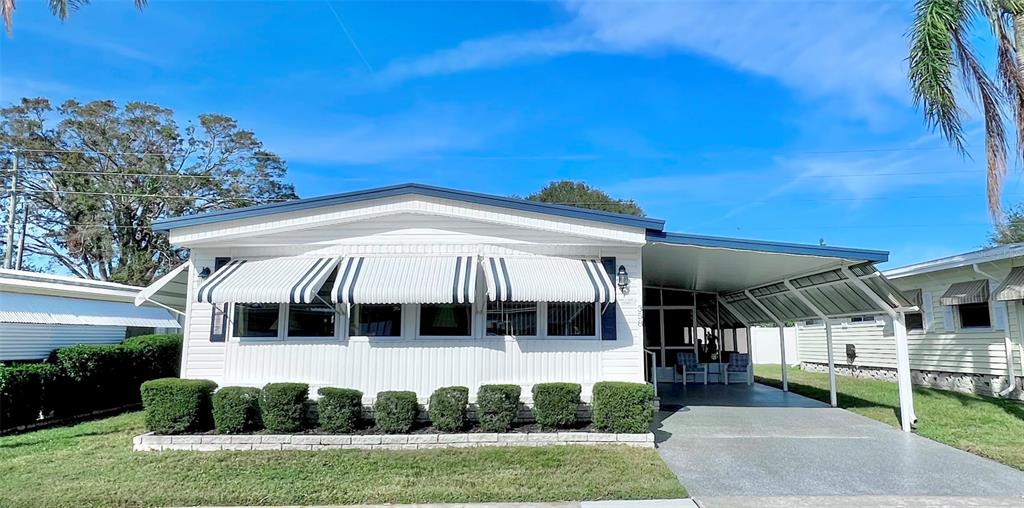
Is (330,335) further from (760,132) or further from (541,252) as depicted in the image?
(760,132)

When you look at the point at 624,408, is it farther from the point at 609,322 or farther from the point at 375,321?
the point at 375,321

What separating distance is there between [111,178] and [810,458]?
101ft

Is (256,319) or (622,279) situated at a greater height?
(622,279)

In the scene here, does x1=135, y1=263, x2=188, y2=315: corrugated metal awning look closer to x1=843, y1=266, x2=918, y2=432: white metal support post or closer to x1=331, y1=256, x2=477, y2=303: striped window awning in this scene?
x1=331, y1=256, x2=477, y2=303: striped window awning

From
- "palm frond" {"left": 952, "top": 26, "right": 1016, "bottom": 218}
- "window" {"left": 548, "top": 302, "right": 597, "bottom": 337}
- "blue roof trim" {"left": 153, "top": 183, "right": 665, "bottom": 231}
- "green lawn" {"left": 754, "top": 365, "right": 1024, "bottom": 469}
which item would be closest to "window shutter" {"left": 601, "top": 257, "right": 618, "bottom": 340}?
"window" {"left": 548, "top": 302, "right": 597, "bottom": 337}

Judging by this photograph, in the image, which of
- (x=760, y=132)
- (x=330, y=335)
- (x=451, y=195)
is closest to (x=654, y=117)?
(x=760, y=132)

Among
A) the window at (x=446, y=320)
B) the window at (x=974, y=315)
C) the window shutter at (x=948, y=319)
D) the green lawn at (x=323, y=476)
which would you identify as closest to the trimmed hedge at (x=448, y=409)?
the green lawn at (x=323, y=476)

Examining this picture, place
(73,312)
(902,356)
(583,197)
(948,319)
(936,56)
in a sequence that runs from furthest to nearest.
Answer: (583,197), (948,319), (73,312), (902,356), (936,56)

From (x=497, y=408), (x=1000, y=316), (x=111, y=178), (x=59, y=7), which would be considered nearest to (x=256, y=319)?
(x=497, y=408)

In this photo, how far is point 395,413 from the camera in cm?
873

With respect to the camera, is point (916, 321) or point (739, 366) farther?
point (739, 366)

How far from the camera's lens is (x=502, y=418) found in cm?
885

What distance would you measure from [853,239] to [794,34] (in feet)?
96.7

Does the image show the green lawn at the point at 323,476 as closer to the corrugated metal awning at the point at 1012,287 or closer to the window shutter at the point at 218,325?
the window shutter at the point at 218,325
